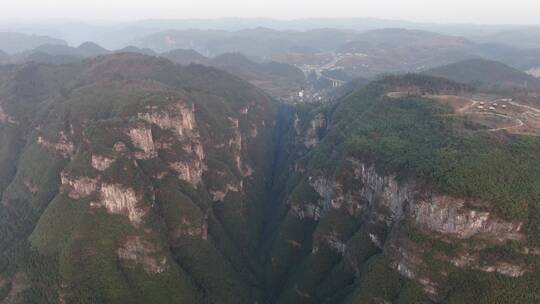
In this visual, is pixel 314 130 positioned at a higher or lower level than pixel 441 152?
lower

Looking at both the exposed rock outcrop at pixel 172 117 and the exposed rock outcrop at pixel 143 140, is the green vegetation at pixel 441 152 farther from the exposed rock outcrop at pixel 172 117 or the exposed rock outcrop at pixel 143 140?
the exposed rock outcrop at pixel 143 140

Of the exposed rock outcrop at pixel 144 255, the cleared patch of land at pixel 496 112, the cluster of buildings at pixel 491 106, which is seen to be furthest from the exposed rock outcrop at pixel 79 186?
the cluster of buildings at pixel 491 106

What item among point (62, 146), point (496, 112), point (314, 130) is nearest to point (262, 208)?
point (314, 130)

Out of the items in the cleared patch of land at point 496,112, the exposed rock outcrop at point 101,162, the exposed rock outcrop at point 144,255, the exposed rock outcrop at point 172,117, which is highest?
the cleared patch of land at point 496,112

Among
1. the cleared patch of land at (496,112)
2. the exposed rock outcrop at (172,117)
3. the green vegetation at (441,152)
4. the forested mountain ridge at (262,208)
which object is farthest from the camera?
the exposed rock outcrop at (172,117)

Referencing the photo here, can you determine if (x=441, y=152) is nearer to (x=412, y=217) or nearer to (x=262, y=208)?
(x=412, y=217)

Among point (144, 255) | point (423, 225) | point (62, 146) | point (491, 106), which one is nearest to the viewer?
point (423, 225)

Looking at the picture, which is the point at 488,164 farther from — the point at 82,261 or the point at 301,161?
the point at 82,261

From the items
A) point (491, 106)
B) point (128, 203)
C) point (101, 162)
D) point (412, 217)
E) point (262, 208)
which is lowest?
point (262, 208)

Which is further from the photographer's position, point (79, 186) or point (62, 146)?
point (62, 146)

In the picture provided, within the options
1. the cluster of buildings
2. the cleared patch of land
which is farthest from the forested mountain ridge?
the cluster of buildings
